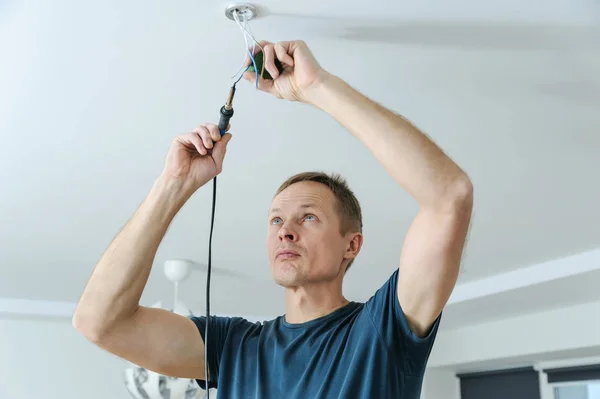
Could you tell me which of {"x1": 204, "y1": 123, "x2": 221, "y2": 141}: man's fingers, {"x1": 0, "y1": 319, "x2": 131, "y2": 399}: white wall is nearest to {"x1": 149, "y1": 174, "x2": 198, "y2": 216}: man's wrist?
{"x1": 204, "y1": 123, "x2": 221, "y2": 141}: man's fingers

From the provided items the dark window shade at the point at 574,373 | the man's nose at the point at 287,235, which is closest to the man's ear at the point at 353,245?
the man's nose at the point at 287,235

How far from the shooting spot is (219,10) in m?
1.53

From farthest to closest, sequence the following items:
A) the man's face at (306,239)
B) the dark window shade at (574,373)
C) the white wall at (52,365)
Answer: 1. the white wall at (52,365)
2. the dark window shade at (574,373)
3. the man's face at (306,239)

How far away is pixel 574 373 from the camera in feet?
14.1

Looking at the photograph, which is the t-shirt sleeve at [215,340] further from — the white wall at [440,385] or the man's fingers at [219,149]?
the white wall at [440,385]

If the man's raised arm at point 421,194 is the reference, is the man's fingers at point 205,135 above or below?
above

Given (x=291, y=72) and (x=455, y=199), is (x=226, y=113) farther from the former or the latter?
(x=455, y=199)

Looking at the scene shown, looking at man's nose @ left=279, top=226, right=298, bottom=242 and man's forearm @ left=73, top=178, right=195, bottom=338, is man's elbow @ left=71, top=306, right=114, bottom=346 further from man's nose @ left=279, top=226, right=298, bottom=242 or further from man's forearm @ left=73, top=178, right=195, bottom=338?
man's nose @ left=279, top=226, right=298, bottom=242

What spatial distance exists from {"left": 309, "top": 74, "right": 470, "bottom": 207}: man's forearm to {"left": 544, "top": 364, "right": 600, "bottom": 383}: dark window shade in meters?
3.60

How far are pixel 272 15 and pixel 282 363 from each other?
761 mm

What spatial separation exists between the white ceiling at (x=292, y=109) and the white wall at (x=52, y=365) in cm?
167

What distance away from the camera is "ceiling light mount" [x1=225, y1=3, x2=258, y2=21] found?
4.96 ft

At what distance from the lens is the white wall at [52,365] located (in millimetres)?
4473

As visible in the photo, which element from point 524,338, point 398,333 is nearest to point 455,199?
point 398,333
